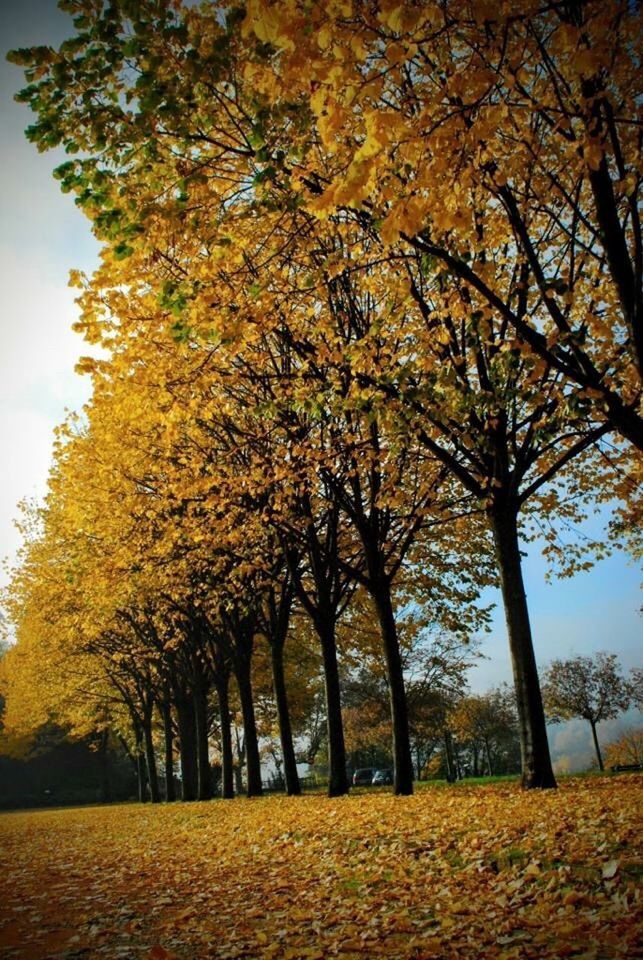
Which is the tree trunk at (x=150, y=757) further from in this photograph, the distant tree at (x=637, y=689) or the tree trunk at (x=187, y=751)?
the distant tree at (x=637, y=689)

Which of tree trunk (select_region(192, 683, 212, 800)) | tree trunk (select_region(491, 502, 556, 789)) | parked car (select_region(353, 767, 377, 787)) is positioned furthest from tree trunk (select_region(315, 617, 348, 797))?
parked car (select_region(353, 767, 377, 787))

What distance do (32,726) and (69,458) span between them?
28.5 meters

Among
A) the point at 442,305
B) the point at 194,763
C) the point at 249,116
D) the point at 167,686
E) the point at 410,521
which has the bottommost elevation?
the point at 194,763

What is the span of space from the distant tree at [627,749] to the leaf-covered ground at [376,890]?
41420 millimetres

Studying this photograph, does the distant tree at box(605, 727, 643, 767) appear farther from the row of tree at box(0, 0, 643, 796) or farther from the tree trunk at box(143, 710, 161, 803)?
the row of tree at box(0, 0, 643, 796)

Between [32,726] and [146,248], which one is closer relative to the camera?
[146,248]

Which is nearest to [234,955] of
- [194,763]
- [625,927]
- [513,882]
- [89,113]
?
[513,882]

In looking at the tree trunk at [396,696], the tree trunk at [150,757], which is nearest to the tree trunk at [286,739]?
the tree trunk at [396,696]

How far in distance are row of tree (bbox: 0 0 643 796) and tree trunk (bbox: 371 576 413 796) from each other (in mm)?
59

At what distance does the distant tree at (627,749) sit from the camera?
43912 mm

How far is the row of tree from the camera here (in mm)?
5023

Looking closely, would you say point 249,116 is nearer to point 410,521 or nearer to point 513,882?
point 513,882

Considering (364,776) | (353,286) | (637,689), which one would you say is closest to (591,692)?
(637,689)

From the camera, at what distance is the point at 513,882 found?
16.5 ft
